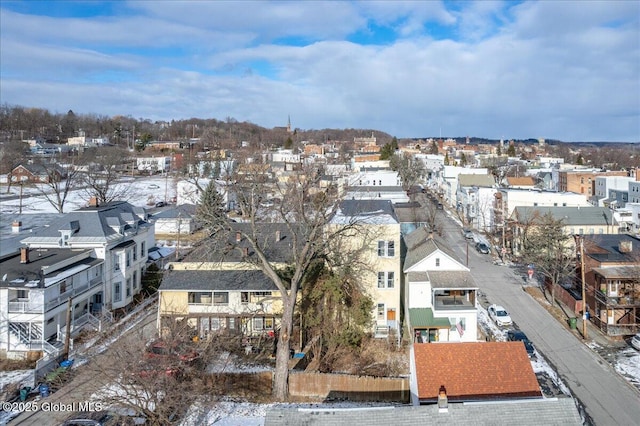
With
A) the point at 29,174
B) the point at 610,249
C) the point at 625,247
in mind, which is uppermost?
the point at 29,174

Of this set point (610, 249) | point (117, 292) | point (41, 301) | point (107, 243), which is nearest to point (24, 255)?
point (41, 301)

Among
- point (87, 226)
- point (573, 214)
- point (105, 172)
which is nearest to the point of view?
point (87, 226)

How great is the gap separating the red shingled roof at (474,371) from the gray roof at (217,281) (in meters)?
10.5

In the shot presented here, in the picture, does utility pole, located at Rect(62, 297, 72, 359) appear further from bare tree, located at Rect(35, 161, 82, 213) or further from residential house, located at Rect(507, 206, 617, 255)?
bare tree, located at Rect(35, 161, 82, 213)

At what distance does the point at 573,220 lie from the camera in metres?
43.8

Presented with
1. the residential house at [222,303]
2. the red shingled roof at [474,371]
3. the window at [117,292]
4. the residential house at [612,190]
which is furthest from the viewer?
the residential house at [612,190]

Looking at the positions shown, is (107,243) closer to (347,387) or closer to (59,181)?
(347,387)

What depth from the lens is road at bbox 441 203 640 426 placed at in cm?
1835

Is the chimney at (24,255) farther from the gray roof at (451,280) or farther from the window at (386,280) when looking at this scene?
the gray roof at (451,280)

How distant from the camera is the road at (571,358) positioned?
1835 cm

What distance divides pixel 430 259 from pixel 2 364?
2025 cm

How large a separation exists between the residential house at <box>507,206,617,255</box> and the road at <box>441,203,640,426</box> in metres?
7.91

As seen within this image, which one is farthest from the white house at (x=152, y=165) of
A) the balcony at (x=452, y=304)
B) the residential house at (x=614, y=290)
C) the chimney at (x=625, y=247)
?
the residential house at (x=614, y=290)

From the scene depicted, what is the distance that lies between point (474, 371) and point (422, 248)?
12.1 metres
